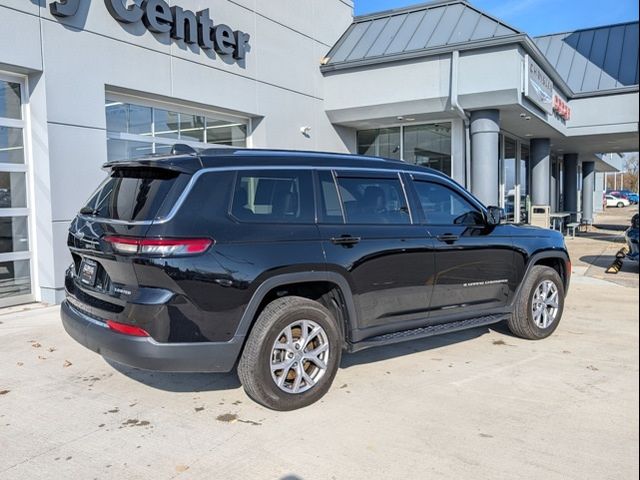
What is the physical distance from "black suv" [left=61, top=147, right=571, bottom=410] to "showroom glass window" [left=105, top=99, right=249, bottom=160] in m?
5.38

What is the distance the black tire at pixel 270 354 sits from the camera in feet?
12.9

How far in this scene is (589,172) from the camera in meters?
30.8

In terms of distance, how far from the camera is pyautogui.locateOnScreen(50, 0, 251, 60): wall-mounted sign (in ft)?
28.6

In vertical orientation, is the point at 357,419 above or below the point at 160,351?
below

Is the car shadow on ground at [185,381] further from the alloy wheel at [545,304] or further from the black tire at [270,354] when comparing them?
the alloy wheel at [545,304]

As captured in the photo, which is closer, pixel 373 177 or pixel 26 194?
pixel 373 177

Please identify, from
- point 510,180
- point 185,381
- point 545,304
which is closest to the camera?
point 185,381

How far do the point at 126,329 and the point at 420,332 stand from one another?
8.20ft

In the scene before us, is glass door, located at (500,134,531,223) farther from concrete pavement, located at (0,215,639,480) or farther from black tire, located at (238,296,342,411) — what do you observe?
black tire, located at (238,296,342,411)

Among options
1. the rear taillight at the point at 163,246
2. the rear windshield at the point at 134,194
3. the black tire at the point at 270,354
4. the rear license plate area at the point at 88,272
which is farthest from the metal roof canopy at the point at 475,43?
the rear license plate area at the point at 88,272

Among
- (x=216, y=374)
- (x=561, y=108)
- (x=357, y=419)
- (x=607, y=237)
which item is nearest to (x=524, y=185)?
(x=607, y=237)

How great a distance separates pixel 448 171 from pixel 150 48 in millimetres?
8405

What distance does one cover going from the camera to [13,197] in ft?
26.2

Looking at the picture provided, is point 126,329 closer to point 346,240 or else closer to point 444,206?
point 346,240
